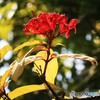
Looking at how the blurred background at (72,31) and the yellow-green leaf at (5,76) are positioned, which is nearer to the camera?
the yellow-green leaf at (5,76)

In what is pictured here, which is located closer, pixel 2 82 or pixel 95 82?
pixel 2 82

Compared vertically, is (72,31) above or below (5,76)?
below

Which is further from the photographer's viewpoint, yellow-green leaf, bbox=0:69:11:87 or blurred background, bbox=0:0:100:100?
blurred background, bbox=0:0:100:100

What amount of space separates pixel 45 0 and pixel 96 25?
32.9 inches

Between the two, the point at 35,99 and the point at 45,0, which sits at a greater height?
the point at 45,0

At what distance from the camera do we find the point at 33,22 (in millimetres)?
826

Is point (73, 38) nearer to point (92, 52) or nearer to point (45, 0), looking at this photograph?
point (92, 52)

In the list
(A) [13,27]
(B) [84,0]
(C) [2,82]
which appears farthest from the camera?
(A) [13,27]

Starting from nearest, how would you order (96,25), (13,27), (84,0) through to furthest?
1. (84,0)
2. (96,25)
3. (13,27)

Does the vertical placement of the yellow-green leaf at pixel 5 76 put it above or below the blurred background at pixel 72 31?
above

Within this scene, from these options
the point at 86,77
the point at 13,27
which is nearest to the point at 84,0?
the point at 86,77

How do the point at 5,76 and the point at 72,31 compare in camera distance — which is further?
the point at 72,31

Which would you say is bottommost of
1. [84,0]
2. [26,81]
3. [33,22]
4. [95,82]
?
[95,82]

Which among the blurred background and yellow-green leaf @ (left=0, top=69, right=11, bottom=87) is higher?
yellow-green leaf @ (left=0, top=69, right=11, bottom=87)
